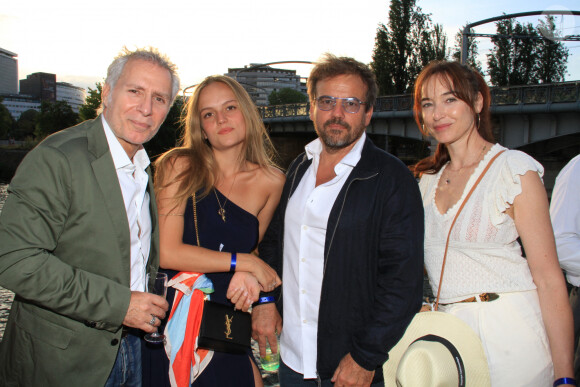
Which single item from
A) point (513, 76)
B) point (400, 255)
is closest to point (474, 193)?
point (400, 255)

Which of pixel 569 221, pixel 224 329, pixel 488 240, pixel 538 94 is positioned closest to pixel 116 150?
pixel 224 329

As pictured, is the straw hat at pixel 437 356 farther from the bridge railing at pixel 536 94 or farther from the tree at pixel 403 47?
the tree at pixel 403 47

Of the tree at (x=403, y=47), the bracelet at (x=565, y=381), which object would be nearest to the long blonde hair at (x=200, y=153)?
the bracelet at (x=565, y=381)

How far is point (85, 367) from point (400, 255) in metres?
1.57

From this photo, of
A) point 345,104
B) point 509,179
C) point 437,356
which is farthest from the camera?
point 345,104

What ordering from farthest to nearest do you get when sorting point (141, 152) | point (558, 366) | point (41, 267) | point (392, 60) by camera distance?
point (392, 60)
point (141, 152)
point (558, 366)
point (41, 267)

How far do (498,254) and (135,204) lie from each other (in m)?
1.87

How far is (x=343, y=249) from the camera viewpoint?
2395mm

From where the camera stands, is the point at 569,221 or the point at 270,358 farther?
the point at 270,358

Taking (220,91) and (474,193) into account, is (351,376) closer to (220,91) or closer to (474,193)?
(474,193)

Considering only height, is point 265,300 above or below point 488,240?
below

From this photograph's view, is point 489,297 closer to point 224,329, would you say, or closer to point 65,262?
point 224,329

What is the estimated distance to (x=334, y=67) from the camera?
2.70 m

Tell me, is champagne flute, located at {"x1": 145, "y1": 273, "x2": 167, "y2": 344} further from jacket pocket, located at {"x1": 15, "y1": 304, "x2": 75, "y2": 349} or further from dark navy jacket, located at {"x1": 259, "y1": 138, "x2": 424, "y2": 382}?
dark navy jacket, located at {"x1": 259, "y1": 138, "x2": 424, "y2": 382}
